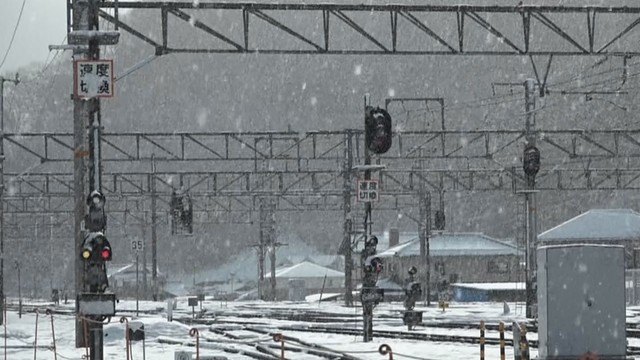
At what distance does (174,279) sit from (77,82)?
6046 inches

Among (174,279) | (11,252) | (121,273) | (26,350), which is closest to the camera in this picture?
(26,350)

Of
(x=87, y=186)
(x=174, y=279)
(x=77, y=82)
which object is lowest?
(x=174, y=279)

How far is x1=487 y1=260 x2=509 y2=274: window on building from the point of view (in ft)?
306

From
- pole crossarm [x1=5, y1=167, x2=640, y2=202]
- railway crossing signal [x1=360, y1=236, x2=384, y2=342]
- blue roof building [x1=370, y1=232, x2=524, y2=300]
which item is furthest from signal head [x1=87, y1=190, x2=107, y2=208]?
blue roof building [x1=370, y1=232, x2=524, y2=300]

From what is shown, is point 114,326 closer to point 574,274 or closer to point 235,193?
point 574,274

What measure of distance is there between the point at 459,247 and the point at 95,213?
251 ft

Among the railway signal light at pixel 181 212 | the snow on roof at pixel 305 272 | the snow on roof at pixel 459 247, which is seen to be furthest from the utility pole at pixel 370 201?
the snow on roof at pixel 305 272

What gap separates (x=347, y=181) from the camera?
55531 mm

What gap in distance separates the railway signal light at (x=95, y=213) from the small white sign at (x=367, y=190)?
934cm

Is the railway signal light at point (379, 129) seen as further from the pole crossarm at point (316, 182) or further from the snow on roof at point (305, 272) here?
the snow on roof at point (305, 272)

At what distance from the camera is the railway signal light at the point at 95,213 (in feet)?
60.0

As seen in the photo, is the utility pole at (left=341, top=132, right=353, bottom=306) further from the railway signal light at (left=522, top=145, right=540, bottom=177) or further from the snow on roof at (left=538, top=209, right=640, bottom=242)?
the snow on roof at (left=538, top=209, right=640, bottom=242)

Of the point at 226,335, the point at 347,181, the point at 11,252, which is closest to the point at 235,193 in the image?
the point at 347,181

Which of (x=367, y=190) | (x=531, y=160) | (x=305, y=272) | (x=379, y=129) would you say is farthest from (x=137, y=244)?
(x=305, y=272)
